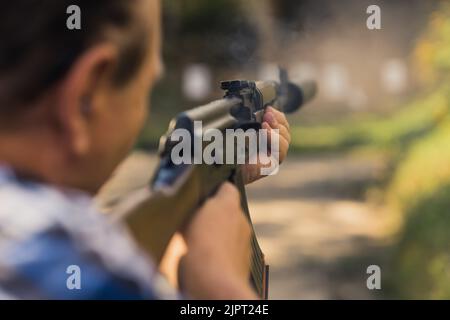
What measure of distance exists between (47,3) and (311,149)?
12.1 feet

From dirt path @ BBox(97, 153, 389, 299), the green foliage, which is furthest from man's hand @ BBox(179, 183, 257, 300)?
the green foliage

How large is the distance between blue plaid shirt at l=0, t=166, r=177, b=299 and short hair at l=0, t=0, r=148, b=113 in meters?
0.05

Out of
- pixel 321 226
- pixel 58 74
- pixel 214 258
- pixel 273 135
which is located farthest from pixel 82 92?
pixel 321 226

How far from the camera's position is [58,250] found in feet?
1.42

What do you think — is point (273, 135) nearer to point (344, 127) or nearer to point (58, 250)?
point (58, 250)

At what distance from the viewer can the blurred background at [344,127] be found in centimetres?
254

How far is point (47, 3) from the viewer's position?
0.46 meters

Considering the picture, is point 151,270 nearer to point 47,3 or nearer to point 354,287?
point 47,3

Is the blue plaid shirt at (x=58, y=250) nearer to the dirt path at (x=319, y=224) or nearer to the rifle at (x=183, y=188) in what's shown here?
the rifle at (x=183, y=188)

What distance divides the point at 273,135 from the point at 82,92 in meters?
0.29

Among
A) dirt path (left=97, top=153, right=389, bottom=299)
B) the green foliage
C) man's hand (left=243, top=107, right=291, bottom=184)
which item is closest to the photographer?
man's hand (left=243, top=107, right=291, bottom=184)

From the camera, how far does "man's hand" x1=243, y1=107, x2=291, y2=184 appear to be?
2.30 ft

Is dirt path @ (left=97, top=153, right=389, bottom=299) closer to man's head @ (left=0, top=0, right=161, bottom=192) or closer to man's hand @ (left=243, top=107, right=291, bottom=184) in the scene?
man's hand @ (left=243, top=107, right=291, bottom=184)
